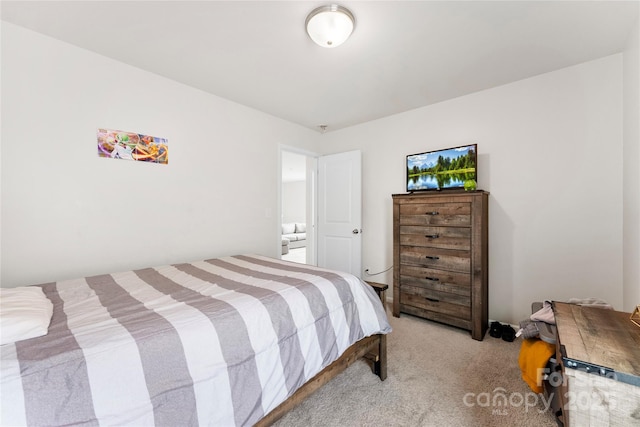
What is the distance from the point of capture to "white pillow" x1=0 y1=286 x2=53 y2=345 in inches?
35.0

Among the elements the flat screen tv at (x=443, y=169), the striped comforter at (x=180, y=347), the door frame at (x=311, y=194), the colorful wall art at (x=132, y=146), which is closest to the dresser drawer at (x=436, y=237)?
the flat screen tv at (x=443, y=169)

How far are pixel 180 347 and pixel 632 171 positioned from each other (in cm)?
306

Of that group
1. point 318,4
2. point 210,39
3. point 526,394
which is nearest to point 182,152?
point 210,39

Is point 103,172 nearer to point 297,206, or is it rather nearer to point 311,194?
point 311,194

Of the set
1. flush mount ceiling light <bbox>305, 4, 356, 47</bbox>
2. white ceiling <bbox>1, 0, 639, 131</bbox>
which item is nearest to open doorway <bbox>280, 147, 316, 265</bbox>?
white ceiling <bbox>1, 0, 639, 131</bbox>

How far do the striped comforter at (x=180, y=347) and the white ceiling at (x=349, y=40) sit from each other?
1751 mm

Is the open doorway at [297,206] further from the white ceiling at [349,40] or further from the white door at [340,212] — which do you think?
the white ceiling at [349,40]

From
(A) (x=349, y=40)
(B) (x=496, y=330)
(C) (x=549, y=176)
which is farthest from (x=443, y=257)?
(A) (x=349, y=40)

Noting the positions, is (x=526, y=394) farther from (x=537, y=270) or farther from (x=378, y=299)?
(x=537, y=270)

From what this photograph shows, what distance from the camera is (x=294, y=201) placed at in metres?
9.41

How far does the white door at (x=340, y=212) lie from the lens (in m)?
3.56

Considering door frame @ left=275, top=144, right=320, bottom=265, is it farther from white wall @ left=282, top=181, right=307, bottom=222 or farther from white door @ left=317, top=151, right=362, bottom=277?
white wall @ left=282, top=181, right=307, bottom=222

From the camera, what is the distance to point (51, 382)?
77cm

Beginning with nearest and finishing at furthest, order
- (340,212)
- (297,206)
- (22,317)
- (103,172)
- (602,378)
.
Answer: (602,378) < (22,317) < (103,172) < (340,212) < (297,206)
